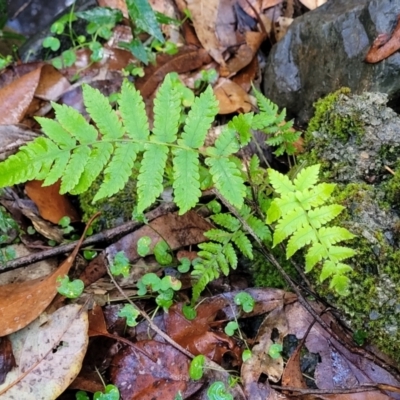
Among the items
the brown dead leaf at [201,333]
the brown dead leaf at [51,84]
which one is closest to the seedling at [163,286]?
the brown dead leaf at [201,333]

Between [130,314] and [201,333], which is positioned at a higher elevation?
[130,314]

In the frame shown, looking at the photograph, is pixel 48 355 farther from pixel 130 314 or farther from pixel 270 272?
pixel 270 272

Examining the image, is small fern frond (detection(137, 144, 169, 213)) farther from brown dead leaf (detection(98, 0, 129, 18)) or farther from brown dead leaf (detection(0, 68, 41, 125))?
brown dead leaf (detection(98, 0, 129, 18))

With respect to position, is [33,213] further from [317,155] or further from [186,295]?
[317,155]

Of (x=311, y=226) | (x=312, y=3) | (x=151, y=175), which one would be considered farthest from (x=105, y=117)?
(x=312, y=3)

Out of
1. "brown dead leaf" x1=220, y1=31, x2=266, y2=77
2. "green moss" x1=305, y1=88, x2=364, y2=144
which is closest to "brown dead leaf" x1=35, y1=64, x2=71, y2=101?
"brown dead leaf" x1=220, y1=31, x2=266, y2=77

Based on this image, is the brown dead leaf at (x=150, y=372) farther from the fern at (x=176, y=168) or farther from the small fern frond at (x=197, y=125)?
the small fern frond at (x=197, y=125)
